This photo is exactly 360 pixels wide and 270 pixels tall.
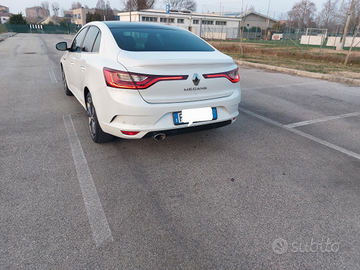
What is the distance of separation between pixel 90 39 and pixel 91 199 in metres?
2.70

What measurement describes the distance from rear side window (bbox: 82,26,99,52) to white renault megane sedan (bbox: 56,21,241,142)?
0.75ft

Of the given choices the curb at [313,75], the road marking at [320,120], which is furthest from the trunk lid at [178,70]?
the curb at [313,75]

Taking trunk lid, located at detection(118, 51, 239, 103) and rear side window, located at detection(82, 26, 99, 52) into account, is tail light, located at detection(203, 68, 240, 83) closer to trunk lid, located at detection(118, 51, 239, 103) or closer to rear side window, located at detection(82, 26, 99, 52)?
trunk lid, located at detection(118, 51, 239, 103)

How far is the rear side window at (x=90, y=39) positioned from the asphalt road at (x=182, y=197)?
1.26 m

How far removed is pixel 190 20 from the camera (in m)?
50.0

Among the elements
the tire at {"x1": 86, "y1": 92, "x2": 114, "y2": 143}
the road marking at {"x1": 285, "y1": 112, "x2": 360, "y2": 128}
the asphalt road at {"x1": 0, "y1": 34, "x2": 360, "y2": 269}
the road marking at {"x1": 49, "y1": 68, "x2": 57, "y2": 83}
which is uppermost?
the tire at {"x1": 86, "y1": 92, "x2": 114, "y2": 143}

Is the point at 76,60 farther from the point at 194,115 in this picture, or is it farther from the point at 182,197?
the point at 182,197

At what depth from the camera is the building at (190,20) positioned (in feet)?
168

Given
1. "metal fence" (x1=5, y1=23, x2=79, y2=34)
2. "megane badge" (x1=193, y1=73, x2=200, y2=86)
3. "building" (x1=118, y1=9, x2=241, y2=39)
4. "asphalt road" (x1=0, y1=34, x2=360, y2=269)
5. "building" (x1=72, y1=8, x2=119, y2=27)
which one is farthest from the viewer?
"building" (x1=72, y1=8, x2=119, y2=27)

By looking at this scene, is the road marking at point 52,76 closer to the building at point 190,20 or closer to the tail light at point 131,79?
the tail light at point 131,79

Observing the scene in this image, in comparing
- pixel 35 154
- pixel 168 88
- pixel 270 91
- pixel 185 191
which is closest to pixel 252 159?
pixel 185 191

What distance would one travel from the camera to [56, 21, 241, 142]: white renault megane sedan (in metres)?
2.95

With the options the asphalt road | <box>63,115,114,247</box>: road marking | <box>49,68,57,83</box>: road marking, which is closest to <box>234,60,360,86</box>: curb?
the asphalt road

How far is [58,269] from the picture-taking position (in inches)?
74.2
